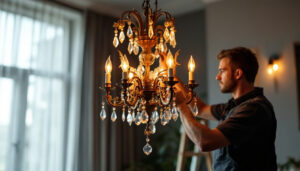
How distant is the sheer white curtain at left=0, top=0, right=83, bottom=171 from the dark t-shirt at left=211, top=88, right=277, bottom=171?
2228 millimetres

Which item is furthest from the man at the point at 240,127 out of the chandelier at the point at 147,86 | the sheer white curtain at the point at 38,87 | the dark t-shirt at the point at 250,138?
the sheer white curtain at the point at 38,87

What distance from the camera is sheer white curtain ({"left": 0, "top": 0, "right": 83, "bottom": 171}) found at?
297 centimetres

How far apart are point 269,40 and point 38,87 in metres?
2.49

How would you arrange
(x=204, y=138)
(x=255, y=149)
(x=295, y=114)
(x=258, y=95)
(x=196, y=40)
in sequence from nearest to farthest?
1. (x=204, y=138)
2. (x=255, y=149)
3. (x=258, y=95)
4. (x=295, y=114)
5. (x=196, y=40)

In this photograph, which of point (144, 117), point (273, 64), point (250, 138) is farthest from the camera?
point (273, 64)

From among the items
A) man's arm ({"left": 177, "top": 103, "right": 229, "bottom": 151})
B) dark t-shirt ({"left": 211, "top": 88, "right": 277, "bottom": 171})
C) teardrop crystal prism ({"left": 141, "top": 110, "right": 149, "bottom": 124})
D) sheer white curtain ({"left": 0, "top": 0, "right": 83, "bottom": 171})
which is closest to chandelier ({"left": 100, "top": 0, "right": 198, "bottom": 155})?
teardrop crystal prism ({"left": 141, "top": 110, "right": 149, "bottom": 124})

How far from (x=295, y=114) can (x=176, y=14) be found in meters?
2.08

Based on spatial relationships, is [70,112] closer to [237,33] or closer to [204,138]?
[237,33]

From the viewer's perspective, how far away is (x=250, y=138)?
148 cm

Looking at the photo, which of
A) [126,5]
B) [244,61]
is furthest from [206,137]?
[126,5]

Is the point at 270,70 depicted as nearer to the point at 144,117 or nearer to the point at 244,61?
the point at 244,61

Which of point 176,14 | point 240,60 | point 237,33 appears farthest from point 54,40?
point 240,60

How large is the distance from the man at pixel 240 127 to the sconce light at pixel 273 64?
1396mm

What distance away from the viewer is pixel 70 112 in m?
3.47
